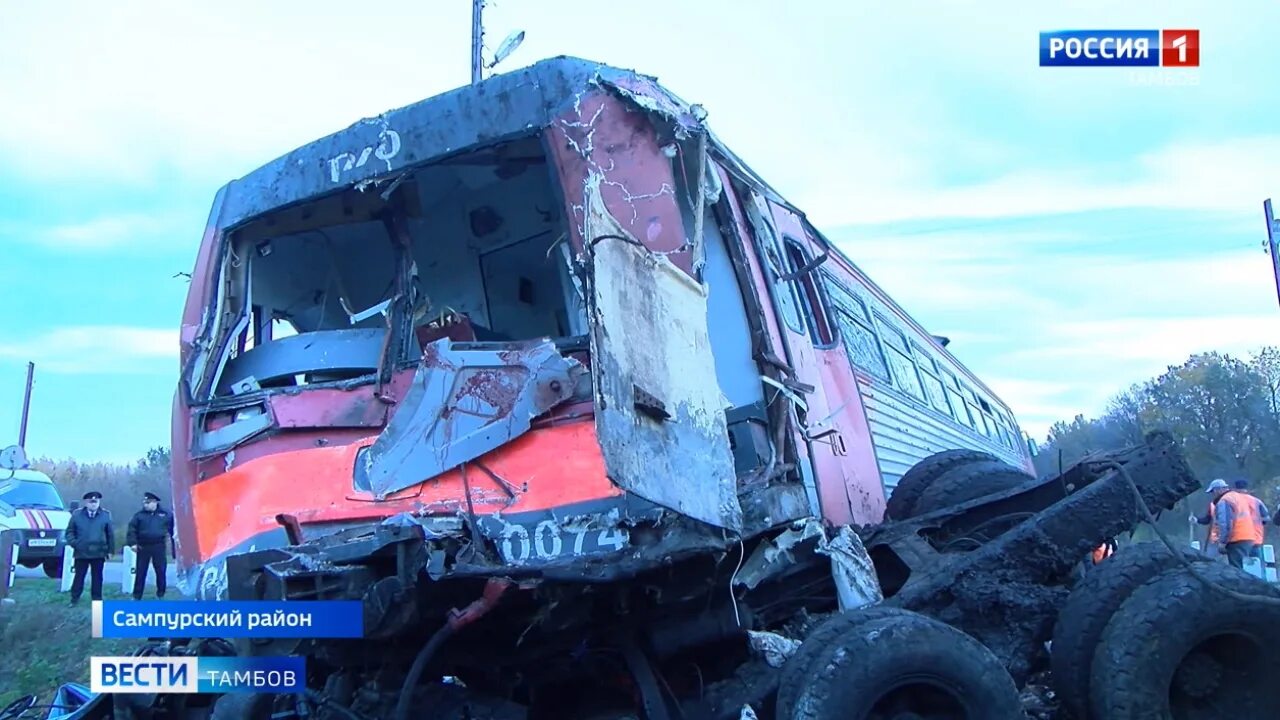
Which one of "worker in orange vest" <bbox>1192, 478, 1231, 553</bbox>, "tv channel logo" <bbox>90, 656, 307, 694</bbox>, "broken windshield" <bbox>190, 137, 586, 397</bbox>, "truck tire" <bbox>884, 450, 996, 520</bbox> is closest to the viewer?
"tv channel logo" <bbox>90, 656, 307, 694</bbox>

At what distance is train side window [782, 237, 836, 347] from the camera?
20.3ft

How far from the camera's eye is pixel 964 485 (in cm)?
564

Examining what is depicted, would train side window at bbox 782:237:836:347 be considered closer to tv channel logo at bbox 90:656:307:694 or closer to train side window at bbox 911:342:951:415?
tv channel logo at bbox 90:656:307:694

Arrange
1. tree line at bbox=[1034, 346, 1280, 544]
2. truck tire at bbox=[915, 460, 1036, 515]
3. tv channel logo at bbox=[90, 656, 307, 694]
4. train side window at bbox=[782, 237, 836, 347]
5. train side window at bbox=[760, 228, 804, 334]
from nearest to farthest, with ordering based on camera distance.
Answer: tv channel logo at bbox=[90, 656, 307, 694] → train side window at bbox=[760, 228, 804, 334] → truck tire at bbox=[915, 460, 1036, 515] → train side window at bbox=[782, 237, 836, 347] → tree line at bbox=[1034, 346, 1280, 544]

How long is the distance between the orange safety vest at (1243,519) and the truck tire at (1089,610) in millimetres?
8067

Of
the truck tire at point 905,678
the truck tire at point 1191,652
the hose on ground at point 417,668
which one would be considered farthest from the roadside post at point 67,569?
the truck tire at point 1191,652

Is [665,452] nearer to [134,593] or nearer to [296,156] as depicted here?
[296,156]

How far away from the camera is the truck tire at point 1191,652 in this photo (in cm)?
378

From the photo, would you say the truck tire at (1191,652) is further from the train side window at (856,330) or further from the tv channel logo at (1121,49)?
the tv channel logo at (1121,49)

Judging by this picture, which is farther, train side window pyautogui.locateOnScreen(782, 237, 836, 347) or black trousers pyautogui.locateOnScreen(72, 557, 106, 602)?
black trousers pyautogui.locateOnScreen(72, 557, 106, 602)

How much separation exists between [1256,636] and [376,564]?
3124mm

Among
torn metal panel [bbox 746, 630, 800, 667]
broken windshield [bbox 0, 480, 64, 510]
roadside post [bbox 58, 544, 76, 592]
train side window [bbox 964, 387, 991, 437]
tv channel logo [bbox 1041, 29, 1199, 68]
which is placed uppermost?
tv channel logo [bbox 1041, 29, 1199, 68]

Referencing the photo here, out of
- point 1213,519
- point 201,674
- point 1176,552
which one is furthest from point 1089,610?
point 1213,519

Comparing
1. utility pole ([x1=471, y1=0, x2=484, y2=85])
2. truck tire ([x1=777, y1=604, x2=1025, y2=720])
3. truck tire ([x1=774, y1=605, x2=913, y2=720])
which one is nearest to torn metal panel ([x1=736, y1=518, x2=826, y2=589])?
truck tire ([x1=774, y1=605, x2=913, y2=720])
